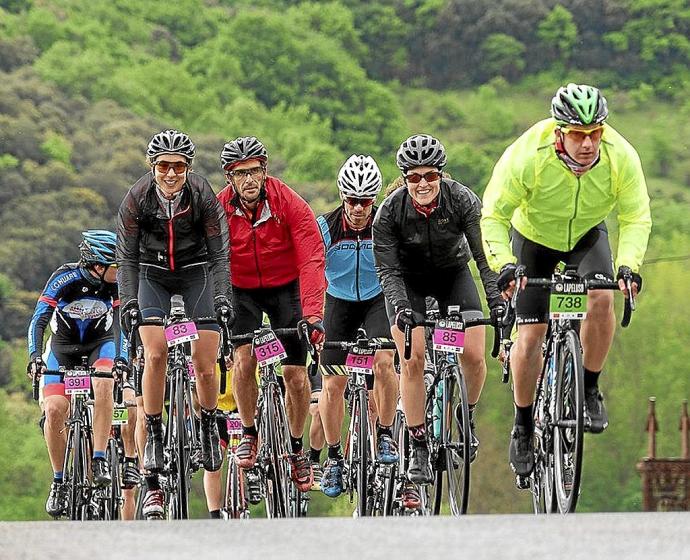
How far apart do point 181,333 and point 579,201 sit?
2.36 m

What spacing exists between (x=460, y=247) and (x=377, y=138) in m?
113

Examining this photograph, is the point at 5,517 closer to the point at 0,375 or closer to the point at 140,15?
the point at 0,375

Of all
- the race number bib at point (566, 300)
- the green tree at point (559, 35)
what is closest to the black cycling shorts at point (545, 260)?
the race number bib at point (566, 300)

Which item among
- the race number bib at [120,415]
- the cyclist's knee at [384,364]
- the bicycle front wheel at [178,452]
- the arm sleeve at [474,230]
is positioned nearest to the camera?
the bicycle front wheel at [178,452]

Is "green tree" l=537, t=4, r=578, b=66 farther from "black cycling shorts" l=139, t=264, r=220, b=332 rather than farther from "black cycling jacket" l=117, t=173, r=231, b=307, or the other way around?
"black cycling jacket" l=117, t=173, r=231, b=307

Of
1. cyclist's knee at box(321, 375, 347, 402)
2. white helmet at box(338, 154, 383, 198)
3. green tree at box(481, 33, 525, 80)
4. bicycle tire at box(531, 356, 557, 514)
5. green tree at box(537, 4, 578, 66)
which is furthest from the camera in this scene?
green tree at box(481, 33, 525, 80)

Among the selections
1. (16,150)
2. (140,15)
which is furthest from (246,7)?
(16,150)

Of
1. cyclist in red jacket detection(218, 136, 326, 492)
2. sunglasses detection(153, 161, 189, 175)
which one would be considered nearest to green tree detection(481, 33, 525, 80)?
cyclist in red jacket detection(218, 136, 326, 492)

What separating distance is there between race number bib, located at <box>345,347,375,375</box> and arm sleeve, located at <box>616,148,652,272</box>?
314cm

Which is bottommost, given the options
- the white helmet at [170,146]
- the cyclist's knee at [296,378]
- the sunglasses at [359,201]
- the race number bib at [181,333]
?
the cyclist's knee at [296,378]

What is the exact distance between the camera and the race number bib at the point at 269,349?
1115cm

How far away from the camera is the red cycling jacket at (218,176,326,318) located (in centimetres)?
1112

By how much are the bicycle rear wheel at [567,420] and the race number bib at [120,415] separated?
5.63 metres

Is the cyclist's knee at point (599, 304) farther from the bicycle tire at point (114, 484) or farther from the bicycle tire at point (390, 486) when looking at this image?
the bicycle tire at point (114, 484)
